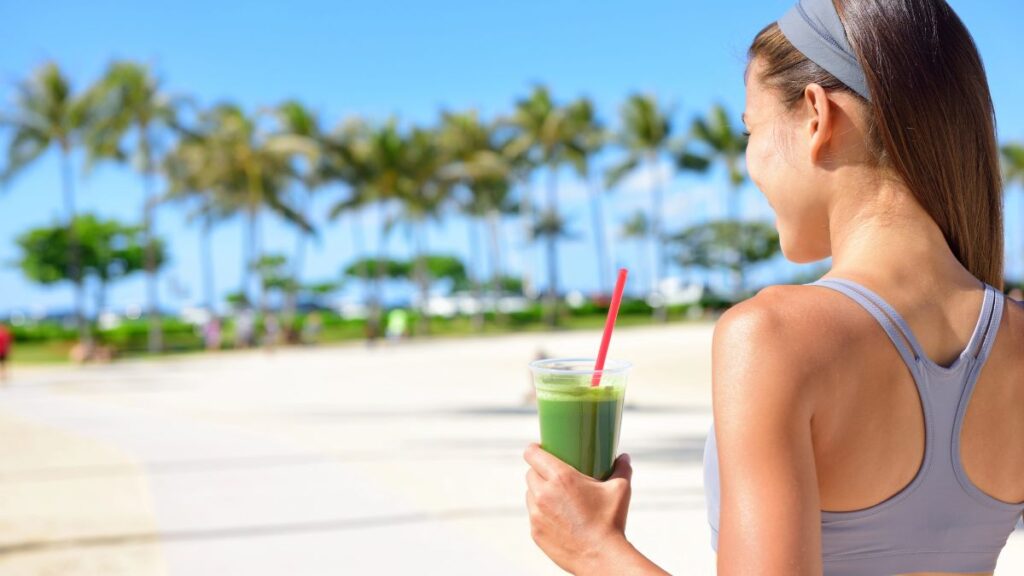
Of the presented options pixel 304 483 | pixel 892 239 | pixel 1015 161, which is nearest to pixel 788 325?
pixel 892 239

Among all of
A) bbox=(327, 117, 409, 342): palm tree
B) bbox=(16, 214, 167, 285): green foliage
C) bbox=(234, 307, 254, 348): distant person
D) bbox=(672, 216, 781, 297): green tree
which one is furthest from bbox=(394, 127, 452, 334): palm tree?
bbox=(672, 216, 781, 297): green tree

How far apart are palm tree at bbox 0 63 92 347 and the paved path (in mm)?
18125

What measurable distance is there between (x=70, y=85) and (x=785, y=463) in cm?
3419

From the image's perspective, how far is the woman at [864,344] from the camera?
37.8 inches

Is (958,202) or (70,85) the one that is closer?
(958,202)

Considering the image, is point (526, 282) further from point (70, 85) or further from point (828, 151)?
point (828, 151)

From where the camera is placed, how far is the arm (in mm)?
947

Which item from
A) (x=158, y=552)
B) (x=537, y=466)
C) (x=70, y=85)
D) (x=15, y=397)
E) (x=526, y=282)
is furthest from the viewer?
(x=526, y=282)

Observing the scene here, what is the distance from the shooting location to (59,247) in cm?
4672

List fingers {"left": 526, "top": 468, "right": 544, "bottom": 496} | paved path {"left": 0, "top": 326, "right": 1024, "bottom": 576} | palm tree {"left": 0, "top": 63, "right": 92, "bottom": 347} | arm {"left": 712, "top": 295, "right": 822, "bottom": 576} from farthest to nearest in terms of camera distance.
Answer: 1. palm tree {"left": 0, "top": 63, "right": 92, "bottom": 347}
2. paved path {"left": 0, "top": 326, "right": 1024, "bottom": 576}
3. fingers {"left": 526, "top": 468, "right": 544, "bottom": 496}
4. arm {"left": 712, "top": 295, "right": 822, "bottom": 576}

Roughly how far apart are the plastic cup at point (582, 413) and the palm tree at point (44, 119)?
3178 centimetres

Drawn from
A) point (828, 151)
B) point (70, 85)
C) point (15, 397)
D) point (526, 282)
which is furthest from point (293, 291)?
point (828, 151)

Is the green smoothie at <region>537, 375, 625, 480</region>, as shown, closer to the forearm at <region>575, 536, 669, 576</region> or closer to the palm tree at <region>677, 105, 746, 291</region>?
the forearm at <region>575, 536, 669, 576</region>

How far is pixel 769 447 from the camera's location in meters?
0.95
